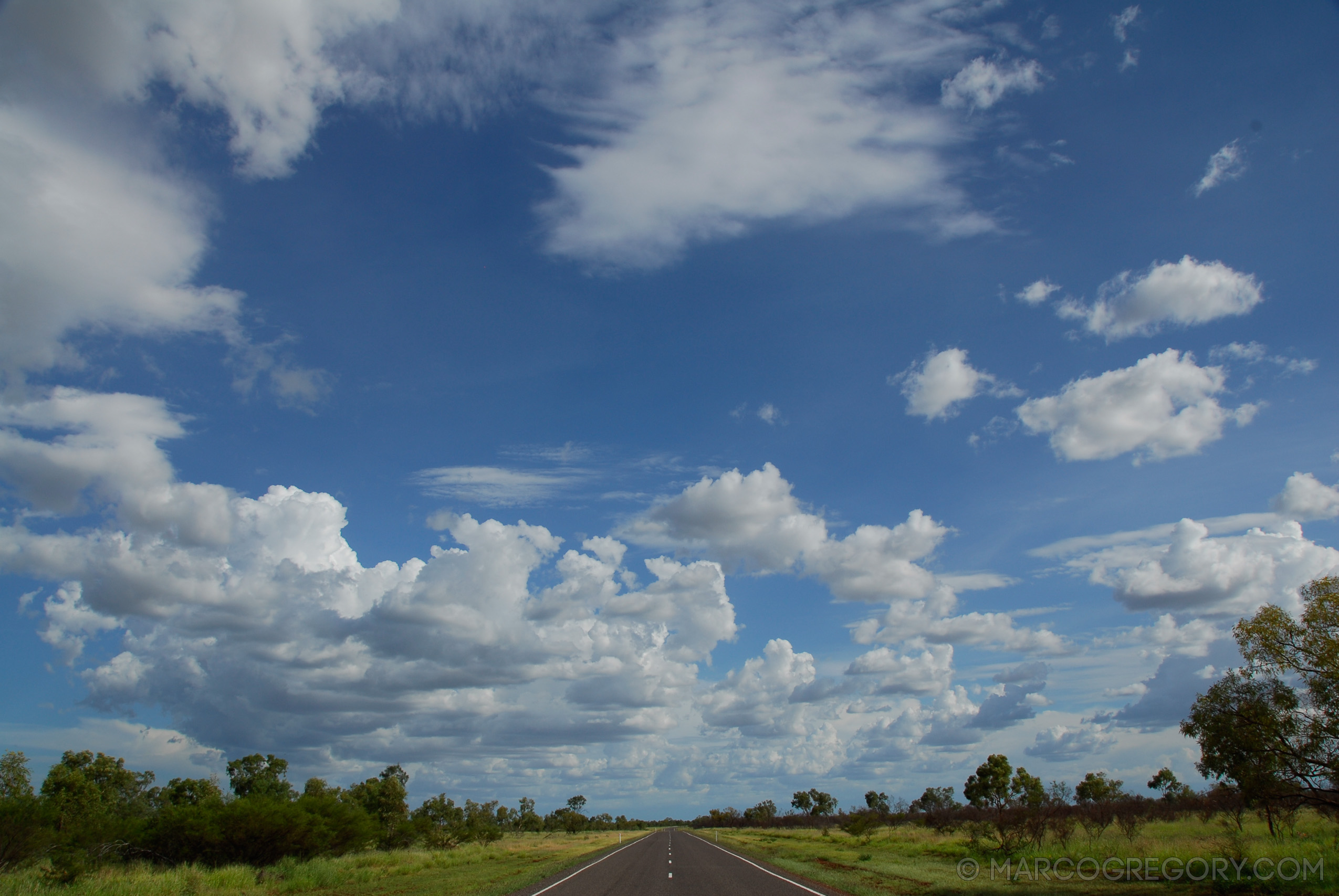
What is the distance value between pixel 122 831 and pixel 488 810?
110m

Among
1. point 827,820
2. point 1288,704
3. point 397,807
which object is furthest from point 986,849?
point 827,820

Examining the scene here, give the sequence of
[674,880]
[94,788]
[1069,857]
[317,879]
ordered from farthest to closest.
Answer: [94,788] → [317,879] → [1069,857] → [674,880]

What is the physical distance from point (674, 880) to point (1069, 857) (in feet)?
54.3

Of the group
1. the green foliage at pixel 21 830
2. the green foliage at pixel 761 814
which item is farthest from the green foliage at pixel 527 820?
the green foliage at pixel 21 830

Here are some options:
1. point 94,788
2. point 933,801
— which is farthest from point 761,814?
point 94,788

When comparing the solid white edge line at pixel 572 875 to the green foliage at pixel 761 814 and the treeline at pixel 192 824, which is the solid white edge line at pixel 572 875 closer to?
the treeline at pixel 192 824

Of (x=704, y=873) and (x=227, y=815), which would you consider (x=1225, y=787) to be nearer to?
(x=704, y=873)

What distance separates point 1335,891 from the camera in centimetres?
1527

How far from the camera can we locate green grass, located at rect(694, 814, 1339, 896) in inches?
743

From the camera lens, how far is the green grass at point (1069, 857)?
18.9 meters

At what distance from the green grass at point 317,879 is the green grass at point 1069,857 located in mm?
12359

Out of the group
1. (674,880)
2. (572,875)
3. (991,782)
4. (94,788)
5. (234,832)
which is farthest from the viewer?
(991,782)

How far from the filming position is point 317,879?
97.3 ft

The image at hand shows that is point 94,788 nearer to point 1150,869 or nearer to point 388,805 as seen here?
point 388,805
